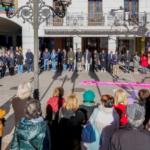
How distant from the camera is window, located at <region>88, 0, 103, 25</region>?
33.7 metres

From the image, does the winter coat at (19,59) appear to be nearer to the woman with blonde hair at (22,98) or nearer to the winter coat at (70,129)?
Result: the woman with blonde hair at (22,98)

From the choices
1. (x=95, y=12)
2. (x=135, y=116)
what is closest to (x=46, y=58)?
(x=95, y=12)

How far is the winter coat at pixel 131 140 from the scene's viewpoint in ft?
16.0

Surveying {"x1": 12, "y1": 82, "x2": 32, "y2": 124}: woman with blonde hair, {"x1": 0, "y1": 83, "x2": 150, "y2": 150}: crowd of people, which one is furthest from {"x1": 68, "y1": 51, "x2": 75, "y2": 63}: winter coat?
{"x1": 12, "y1": 82, "x2": 32, "y2": 124}: woman with blonde hair

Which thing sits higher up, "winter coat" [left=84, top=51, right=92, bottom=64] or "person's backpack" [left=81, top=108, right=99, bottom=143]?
"winter coat" [left=84, top=51, right=92, bottom=64]

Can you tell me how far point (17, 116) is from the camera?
25.8ft

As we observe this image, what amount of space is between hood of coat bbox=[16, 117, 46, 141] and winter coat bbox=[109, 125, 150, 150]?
1104 mm

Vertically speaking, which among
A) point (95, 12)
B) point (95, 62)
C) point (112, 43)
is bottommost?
point (95, 62)

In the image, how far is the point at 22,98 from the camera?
762 centimetres

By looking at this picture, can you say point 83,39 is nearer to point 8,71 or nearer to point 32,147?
point 8,71

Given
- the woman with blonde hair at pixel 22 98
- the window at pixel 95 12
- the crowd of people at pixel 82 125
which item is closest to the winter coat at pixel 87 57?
the window at pixel 95 12

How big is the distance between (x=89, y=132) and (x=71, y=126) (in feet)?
1.12

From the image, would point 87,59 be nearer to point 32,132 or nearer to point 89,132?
point 89,132

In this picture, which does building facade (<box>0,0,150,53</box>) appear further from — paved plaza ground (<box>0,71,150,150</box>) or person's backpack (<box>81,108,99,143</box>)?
person's backpack (<box>81,108,99,143</box>)
